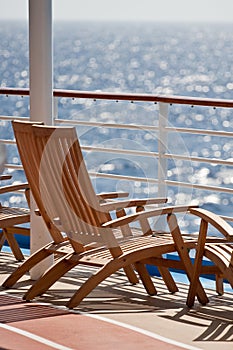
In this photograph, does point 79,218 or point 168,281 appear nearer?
point 79,218

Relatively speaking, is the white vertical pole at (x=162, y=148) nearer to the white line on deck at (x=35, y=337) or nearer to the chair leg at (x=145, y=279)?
the chair leg at (x=145, y=279)

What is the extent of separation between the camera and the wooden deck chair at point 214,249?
435cm

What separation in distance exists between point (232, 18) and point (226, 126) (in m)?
6.57

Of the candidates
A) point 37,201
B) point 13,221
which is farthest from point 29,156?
point 13,221

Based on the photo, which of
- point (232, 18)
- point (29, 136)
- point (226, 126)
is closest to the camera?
point (29, 136)

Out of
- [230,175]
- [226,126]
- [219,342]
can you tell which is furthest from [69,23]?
[219,342]

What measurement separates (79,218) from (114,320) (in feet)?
1.96

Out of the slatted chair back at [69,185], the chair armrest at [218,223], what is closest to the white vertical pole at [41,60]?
the slatted chair back at [69,185]

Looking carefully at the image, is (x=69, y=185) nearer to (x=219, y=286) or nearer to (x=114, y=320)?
(x=114, y=320)

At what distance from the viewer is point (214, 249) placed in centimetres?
461

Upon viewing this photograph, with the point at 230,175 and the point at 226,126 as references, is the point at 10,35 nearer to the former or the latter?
the point at 226,126

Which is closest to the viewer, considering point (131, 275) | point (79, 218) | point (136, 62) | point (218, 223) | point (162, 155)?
point (218, 223)

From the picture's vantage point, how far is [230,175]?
24656 mm

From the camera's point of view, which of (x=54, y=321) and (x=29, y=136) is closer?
(x=54, y=321)
